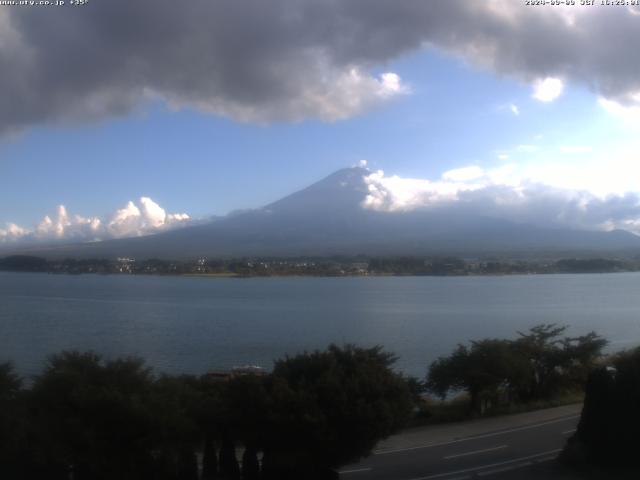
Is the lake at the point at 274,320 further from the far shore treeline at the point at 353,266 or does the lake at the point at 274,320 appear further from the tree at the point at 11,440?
the tree at the point at 11,440

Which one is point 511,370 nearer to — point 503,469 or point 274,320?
point 503,469

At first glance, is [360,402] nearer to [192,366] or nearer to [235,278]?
[192,366]

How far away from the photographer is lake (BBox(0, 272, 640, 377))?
72.7ft

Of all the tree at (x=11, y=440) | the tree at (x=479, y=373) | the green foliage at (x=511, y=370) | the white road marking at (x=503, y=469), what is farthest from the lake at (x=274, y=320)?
the white road marking at (x=503, y=469)

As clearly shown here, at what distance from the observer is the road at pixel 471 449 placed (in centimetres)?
835

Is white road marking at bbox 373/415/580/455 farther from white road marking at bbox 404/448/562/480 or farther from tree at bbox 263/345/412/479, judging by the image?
tree at bbox 263/345/412/479

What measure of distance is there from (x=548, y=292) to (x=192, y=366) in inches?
1584

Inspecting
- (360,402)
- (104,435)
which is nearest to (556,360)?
(360,402)

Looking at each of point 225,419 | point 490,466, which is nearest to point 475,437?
point 490,466

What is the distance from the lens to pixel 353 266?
7238cm

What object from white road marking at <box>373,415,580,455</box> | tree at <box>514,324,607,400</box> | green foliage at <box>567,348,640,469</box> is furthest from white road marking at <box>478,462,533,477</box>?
tree at <box>514,324,607,400</box>

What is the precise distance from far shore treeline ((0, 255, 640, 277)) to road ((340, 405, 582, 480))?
54.9 meters

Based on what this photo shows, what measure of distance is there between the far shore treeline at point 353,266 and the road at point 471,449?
54.9 metres

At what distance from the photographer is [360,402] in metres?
7.37
